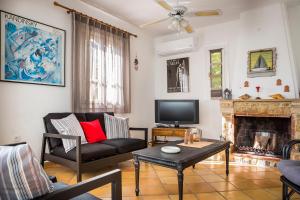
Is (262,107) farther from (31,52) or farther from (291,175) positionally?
(31,52)

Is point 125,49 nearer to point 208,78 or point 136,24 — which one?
point 136,24

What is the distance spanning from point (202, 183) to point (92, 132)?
1.70m

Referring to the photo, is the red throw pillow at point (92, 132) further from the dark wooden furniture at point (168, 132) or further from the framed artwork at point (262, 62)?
A: the framed artwork at point (262, 62)

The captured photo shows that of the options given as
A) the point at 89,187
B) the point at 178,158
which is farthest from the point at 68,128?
the point at 89,187

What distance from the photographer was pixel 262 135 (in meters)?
3.95

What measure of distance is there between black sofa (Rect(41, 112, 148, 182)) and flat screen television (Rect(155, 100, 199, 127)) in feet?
5.28

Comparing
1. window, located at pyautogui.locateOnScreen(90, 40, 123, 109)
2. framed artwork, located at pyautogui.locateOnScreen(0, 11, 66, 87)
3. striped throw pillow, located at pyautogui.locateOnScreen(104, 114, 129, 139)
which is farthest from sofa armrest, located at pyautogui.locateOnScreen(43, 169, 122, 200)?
window, located at pyautogui.locateOnScreen(90, 40, 123, 109)

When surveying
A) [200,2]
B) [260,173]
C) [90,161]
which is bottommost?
[260,173]

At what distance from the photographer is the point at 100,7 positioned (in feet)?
12.7

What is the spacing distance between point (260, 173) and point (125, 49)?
3319mm

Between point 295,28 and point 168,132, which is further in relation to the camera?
point 168,132

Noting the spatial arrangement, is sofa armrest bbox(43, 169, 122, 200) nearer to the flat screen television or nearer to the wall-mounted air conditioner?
the flat screen television

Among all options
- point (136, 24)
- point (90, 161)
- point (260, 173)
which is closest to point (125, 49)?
point (136, 24)

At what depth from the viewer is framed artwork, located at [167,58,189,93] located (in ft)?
16.5
